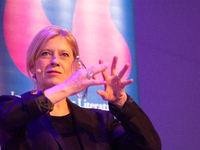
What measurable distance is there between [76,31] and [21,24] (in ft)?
1.62

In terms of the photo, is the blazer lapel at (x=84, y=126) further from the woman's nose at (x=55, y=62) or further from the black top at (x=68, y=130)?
the woman's nose at (x=55, y=62)

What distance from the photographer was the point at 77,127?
1321 mm

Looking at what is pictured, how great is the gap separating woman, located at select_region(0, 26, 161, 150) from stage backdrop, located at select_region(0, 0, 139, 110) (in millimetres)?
494

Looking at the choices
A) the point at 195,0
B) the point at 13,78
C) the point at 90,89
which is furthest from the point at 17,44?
the point at 195,0

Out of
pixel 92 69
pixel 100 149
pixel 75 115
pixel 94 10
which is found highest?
pixel 94 10

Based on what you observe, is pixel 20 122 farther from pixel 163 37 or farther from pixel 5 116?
pixel 163 37

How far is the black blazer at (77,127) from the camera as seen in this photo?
1043 mm

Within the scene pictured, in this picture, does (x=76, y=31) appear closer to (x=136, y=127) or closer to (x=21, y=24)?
(x=21, y=24)

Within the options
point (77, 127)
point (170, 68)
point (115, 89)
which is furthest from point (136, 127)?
point (170, 68)

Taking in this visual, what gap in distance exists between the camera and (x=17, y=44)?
1948 mm

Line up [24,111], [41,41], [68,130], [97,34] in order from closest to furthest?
1. [24,111]
2. [68,130]
3. [41,41]
4. [97,34]

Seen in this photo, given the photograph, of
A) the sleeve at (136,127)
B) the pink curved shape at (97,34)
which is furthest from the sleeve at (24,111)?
the pink curved shape at (97,34)

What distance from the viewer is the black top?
126 centimetres

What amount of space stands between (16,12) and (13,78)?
0.59 m
